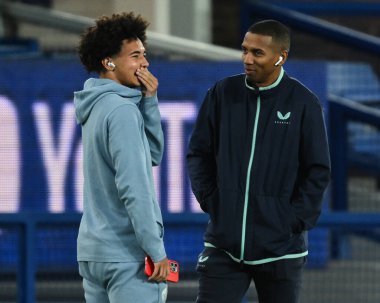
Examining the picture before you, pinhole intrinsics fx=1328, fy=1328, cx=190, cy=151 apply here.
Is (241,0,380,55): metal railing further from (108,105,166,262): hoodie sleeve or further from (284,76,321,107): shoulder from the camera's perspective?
(108,105,166,262): hoodie sleeve

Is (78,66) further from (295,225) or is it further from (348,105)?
(295,225)

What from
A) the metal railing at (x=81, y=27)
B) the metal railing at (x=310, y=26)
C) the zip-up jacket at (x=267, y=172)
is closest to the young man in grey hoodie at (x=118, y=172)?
the zip-up jacket at (x=267, y=172)

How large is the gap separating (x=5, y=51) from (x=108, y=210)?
758cm

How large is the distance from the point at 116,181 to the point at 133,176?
7 cm

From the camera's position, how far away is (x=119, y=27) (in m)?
5.04

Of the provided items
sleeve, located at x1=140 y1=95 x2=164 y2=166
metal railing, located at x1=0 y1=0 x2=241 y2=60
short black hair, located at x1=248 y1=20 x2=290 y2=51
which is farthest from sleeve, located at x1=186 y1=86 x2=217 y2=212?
metal railing, located at x1=0 y1=0 x2=241 y2=60

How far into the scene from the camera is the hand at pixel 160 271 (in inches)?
193

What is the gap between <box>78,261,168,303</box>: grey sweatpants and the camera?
4938mm

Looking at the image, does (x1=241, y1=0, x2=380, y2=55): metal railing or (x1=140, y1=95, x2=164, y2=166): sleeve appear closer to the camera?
(x1=140, y1=95, x2=164, y2=166): sleeve

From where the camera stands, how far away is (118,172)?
16.0 feet

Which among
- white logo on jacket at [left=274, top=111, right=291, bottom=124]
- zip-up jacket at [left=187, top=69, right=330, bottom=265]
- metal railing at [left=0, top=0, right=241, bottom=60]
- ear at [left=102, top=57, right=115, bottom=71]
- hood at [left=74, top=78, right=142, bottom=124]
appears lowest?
metal railing at [left=0, top=0, right=241, bottom=60]

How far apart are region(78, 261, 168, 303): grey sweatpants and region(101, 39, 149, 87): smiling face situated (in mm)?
703

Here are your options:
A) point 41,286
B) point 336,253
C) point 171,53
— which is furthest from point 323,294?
point 171,53

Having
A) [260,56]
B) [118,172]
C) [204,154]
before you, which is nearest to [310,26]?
[204,154]
